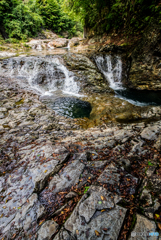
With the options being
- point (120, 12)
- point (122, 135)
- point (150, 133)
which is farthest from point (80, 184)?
point (120, 12)

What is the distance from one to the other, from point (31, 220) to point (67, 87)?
8.59 meters

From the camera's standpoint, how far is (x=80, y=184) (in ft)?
7.52

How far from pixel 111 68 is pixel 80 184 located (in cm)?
1080

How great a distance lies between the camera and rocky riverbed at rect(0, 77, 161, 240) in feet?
5.51

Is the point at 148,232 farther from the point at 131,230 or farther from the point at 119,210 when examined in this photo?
the point at 119,210

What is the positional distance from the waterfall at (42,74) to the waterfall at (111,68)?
3.37m

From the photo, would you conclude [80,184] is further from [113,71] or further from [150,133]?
[113,71]

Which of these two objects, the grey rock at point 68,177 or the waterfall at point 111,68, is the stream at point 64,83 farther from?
the grey rock at point 68,177

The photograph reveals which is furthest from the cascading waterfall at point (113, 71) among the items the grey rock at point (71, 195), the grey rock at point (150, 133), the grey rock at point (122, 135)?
the grey rock at point (71, 195)

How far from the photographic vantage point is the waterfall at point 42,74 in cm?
900

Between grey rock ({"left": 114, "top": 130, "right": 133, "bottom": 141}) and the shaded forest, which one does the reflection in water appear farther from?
the shaded forest

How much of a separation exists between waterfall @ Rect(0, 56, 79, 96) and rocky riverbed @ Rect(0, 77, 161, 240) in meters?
5.87

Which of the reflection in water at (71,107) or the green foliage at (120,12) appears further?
the green foliage at (120,12)

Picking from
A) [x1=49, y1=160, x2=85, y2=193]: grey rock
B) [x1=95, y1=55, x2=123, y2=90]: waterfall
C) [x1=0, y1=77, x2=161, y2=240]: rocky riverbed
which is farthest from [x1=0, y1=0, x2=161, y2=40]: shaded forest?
[x1=49, y1=160, x2=85, y2=193]: grey rock
